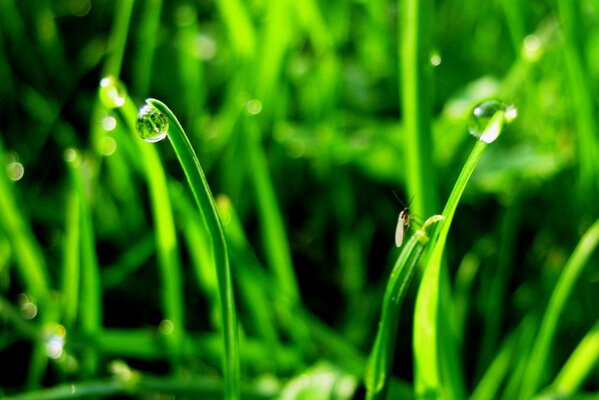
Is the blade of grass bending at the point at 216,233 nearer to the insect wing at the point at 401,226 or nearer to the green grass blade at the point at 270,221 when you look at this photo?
the insect wing at the point at 401,226

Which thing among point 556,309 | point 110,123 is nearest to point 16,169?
point 110,123

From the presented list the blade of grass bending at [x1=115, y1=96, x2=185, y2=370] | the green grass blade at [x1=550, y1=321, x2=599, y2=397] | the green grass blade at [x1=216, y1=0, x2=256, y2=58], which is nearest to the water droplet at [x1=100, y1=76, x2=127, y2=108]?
the blade of grass bending at [x1=115, y1=96, x2=185, y2=370]

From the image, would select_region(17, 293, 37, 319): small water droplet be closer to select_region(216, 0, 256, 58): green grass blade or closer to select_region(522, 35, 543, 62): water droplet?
select_region(216, 0, 256, 58): green grass blade

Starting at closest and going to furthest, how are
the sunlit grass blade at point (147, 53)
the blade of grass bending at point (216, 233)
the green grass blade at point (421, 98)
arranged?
1. the blade of grass bending at point (216, 233)
2. the green grass blade at point (421, 98)
3. the sunlit grass blade at point (147, 53)

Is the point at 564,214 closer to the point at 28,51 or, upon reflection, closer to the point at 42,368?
the point at 42,368

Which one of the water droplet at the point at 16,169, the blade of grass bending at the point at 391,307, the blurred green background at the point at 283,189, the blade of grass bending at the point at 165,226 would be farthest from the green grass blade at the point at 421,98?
the water droplet at the point at 16,169

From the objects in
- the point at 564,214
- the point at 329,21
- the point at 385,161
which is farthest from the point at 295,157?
the point at 564,214

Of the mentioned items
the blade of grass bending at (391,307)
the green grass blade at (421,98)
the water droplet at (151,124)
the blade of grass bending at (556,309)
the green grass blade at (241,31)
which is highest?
the green grass blade at (241,31)
